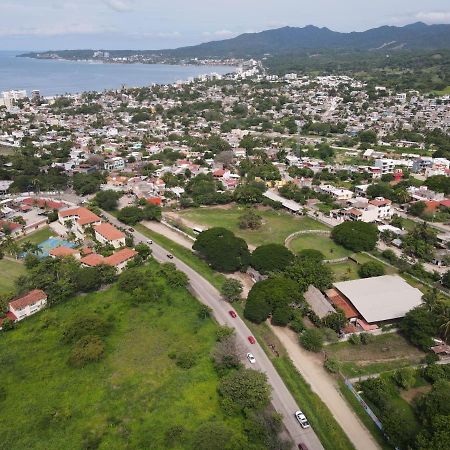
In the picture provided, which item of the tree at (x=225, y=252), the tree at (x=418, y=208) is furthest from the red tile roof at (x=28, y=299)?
the tree at (x=418, y=208)

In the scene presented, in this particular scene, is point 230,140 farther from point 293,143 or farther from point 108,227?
point 108,227

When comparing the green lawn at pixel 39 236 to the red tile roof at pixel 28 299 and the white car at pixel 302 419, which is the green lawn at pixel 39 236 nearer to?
the red tile roof at pixel 28 299

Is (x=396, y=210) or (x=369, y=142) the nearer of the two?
(x=396, y=210)

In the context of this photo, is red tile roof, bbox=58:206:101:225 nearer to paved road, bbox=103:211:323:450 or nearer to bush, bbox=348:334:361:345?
paved road, bbox=103:211:323:450

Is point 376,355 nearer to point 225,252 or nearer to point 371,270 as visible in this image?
point 371,270

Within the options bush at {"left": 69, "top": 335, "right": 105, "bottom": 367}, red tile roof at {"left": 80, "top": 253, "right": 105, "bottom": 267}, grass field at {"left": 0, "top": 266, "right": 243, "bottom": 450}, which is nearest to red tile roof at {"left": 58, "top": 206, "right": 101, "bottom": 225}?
red tile roof at {"left": 80, "top": 253, "right": 105, "bottom": 267}

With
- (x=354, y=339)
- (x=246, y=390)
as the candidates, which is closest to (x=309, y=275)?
(x=354, y=339)

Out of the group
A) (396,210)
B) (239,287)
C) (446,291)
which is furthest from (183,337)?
(396,210)
